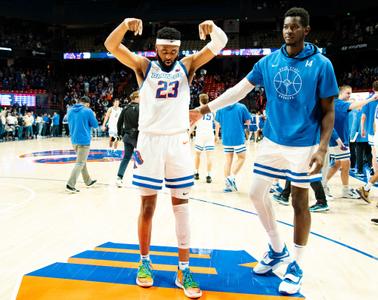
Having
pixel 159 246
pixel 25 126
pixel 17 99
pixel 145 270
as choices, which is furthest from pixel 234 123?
pixel 17 99

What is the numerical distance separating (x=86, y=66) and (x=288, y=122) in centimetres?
3257

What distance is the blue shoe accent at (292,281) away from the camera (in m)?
3.24

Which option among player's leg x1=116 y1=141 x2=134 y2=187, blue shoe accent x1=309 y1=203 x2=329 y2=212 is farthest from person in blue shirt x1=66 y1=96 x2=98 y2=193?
blue shoe accent x1=309 y1=203 x2=329 y2=212

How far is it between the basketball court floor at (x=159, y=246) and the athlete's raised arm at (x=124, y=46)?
1714 mm

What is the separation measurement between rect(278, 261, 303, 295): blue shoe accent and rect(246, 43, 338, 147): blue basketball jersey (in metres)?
0.99

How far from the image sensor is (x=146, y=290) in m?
3.25

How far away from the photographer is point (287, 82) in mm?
3207

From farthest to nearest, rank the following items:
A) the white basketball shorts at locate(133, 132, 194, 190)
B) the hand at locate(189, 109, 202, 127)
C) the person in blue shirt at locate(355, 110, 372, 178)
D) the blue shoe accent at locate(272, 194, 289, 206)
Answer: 1. the person in blue shirt at locate(355, 110, 372, 178)
2. the blue shoe accent at locate(272, 194, 289, 206)
3. the hand at locate(189, 109, 202, 127)
4. the white basketball shorts at locate(133, 132, 194, 190)

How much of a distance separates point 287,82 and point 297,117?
278 millimetres

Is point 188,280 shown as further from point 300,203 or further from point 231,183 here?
point 231,183

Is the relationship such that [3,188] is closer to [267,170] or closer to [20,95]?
[267,170]

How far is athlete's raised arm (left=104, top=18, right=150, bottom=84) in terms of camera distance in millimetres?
3170

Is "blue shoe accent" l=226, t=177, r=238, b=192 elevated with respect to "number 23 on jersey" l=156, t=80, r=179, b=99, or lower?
lower

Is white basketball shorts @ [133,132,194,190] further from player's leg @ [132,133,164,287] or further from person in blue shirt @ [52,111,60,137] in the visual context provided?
person in blue shirt @ [52,111,60,137]
